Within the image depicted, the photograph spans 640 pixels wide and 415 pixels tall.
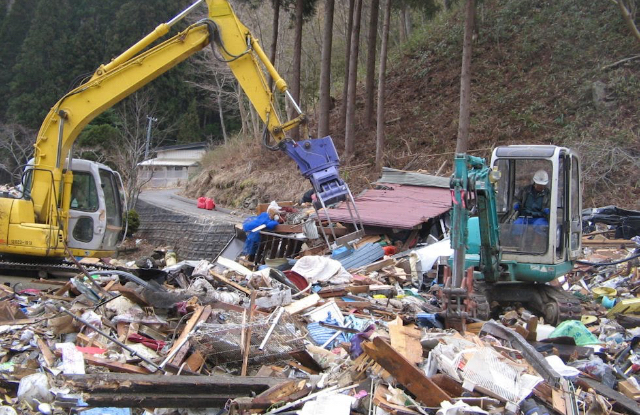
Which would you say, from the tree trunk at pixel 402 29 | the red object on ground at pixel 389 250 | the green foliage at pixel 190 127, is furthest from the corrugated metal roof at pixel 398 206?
the green foliage at pixel 190 127

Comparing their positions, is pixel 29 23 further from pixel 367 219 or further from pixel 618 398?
pixel 618 398

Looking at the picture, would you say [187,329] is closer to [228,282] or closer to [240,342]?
[240,342]

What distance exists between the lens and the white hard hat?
8.63 metres

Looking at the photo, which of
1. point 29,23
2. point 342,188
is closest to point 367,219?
point 342,188

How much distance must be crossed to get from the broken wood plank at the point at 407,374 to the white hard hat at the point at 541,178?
4.35 metres

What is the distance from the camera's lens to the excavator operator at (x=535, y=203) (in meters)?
8.64

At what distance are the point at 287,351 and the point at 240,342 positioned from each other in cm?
45

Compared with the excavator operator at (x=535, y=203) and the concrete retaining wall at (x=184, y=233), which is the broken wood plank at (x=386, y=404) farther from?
the concrete retaining wall at (x=184, y=233)

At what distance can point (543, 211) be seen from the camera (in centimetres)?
868

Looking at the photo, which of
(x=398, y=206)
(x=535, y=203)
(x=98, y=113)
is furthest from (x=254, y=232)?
(x=535, y=203)

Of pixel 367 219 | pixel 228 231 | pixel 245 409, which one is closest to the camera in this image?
pixel 245 409

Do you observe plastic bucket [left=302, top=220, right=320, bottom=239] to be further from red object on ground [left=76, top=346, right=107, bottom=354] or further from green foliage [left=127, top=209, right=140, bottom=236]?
green foliage [left=127, top=209, right=140, bottom=236]

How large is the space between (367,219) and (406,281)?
3.04m

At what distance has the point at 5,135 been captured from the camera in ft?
97.5
